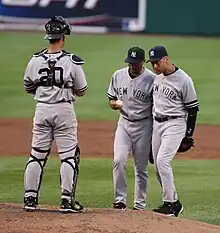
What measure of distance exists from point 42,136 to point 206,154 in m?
5.43

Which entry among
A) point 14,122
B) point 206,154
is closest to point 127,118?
point 206,154

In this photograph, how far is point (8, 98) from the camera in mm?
17828

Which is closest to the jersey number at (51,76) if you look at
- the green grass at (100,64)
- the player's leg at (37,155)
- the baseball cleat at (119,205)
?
the player's leg at (37,155)

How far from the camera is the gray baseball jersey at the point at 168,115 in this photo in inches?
311

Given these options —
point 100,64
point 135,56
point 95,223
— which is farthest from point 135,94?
point 100,64

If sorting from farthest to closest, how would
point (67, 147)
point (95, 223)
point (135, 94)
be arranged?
point (135, 94), point (67, 147), point (95, 223)

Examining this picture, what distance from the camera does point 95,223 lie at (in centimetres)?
699

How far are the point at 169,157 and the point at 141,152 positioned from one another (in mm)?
490

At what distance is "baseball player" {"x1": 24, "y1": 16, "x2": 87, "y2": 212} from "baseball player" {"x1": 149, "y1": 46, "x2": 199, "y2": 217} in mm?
909

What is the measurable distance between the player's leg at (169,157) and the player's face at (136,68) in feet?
2.16

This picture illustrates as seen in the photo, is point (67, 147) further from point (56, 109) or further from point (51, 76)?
point (51, 76)

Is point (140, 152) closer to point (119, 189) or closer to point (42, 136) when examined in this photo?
point (119, 189)

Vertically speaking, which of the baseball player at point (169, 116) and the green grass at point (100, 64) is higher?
the baseball player at point (169, 116)

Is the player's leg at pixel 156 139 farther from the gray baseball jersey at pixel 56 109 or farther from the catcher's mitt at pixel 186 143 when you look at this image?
the gray baseball jersey at pixel 56 109
